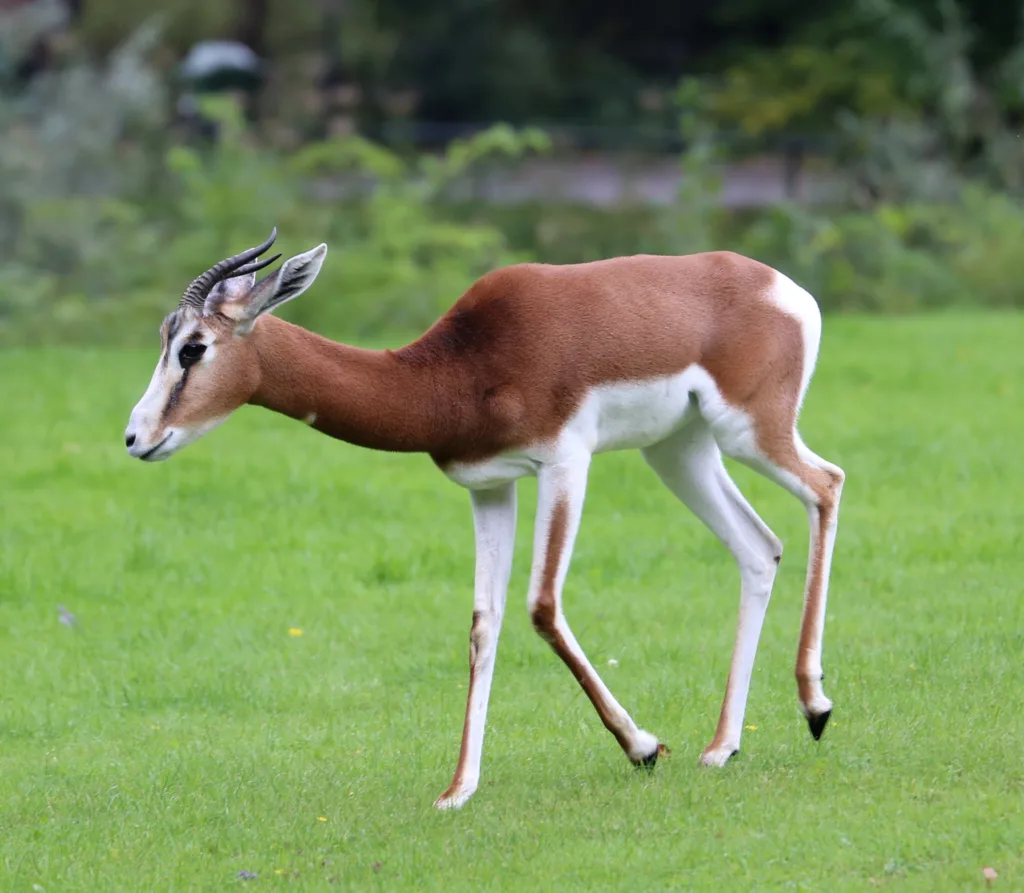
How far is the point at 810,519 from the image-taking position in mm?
5820

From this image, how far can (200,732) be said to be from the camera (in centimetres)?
703

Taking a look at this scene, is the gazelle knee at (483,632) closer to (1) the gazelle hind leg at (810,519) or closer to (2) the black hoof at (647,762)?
(2) the black hoof at (647,762)

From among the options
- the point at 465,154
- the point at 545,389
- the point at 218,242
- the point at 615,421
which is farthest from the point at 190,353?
the point at 465,154

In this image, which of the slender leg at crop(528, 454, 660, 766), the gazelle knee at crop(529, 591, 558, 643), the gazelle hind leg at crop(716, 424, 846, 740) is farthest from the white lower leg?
the gazelle knee at crop(529, 591, 558, 643)

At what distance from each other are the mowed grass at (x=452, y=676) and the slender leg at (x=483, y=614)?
3.9 inches

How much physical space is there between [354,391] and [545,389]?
0.60 m

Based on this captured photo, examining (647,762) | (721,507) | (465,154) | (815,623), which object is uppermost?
(721,507)

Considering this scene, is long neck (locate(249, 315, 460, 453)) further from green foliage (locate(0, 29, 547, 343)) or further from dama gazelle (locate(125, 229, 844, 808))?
green foliage (locate(0, 29, 547, 343))

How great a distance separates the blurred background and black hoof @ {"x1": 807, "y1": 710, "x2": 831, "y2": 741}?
11.5 metres

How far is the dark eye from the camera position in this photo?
5.40 metres

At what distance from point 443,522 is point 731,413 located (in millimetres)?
4959

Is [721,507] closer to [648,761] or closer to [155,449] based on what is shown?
[648,761]

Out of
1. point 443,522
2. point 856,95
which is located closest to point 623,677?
point 443,522

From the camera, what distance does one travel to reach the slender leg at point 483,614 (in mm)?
5652
